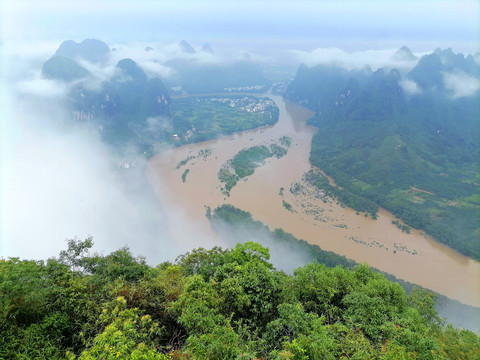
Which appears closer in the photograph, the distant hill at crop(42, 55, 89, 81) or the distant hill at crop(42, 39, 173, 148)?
the distant hill at crop(42, 39, 173, 148)

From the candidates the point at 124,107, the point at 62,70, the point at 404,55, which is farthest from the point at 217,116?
the point at 404,55

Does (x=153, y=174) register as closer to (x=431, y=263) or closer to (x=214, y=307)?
(x=431, y=263)

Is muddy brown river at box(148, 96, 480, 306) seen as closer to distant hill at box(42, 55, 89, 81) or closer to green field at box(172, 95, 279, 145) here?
green field at box(172, 95, 279, 145)

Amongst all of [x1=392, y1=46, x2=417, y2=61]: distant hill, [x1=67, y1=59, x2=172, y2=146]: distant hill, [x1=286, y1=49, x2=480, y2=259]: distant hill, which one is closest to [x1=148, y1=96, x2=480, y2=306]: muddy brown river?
[x1=286, y1=49, x2=480, y2=259]: distant hill

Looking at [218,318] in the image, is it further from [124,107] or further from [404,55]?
[404,55]

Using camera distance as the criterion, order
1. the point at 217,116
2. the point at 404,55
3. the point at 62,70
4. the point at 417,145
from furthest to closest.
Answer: the point at 404,55 → the point at 217,116 → the point at 62,70 → the point at 417,145

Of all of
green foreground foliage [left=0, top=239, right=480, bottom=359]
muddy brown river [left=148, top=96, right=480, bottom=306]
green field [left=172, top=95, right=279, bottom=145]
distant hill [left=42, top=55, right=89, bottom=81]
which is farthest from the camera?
green field [left=172, top=95, right=279, bottom=145]
